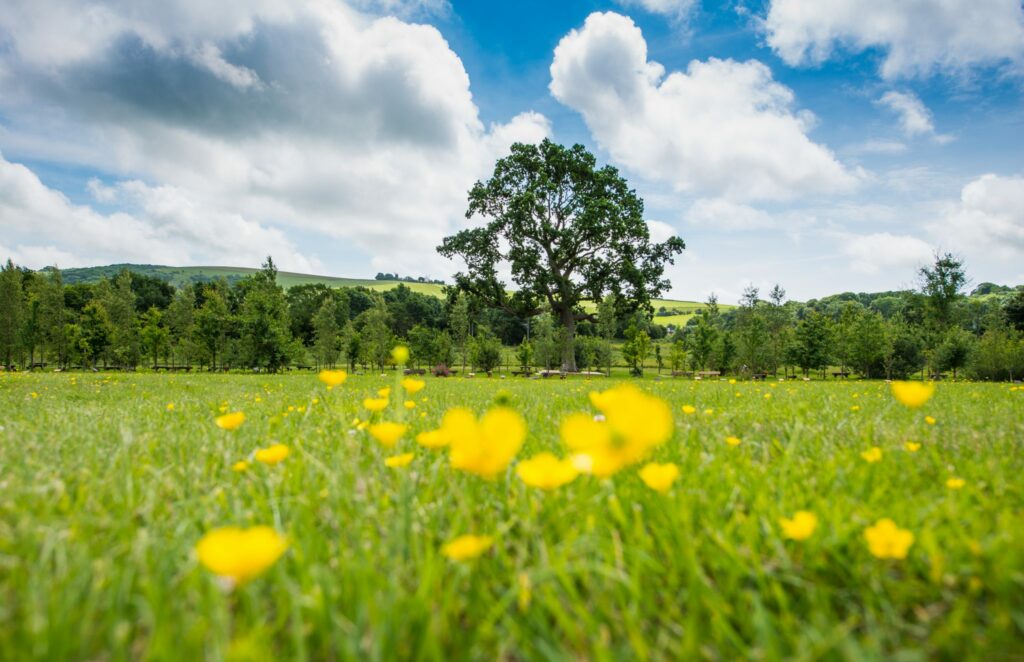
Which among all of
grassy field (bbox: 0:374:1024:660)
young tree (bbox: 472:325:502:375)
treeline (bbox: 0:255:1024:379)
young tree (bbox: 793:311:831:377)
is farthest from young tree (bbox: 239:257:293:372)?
young tree (bbox: 793:311:831:377)

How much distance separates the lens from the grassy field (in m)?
0.73

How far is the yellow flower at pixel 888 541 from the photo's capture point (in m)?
0.84

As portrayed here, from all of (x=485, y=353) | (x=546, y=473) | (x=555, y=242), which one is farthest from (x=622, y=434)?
(x=485, y=353)

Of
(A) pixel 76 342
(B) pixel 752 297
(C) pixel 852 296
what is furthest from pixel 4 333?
(C) pixel 852 296

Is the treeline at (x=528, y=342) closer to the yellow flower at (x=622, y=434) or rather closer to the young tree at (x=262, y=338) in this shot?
the young tree at (x=262, y=338)

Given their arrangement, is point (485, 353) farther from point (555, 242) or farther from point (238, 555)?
point (238, 555)

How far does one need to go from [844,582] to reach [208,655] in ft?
3.95

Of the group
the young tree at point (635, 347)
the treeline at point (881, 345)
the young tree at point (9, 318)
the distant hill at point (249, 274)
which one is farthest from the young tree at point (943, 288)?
the young tree at point (9, 318)

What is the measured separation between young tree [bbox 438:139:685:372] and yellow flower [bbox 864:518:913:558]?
30.1m

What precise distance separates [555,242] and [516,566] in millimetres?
31048

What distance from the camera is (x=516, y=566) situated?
0.99m

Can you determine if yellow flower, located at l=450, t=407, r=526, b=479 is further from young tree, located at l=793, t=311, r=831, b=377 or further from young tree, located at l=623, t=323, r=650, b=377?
young tree, located at l=793, t=311, r=831, b=377

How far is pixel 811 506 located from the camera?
4.40 ft

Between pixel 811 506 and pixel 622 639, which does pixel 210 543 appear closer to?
pixel 622 639
